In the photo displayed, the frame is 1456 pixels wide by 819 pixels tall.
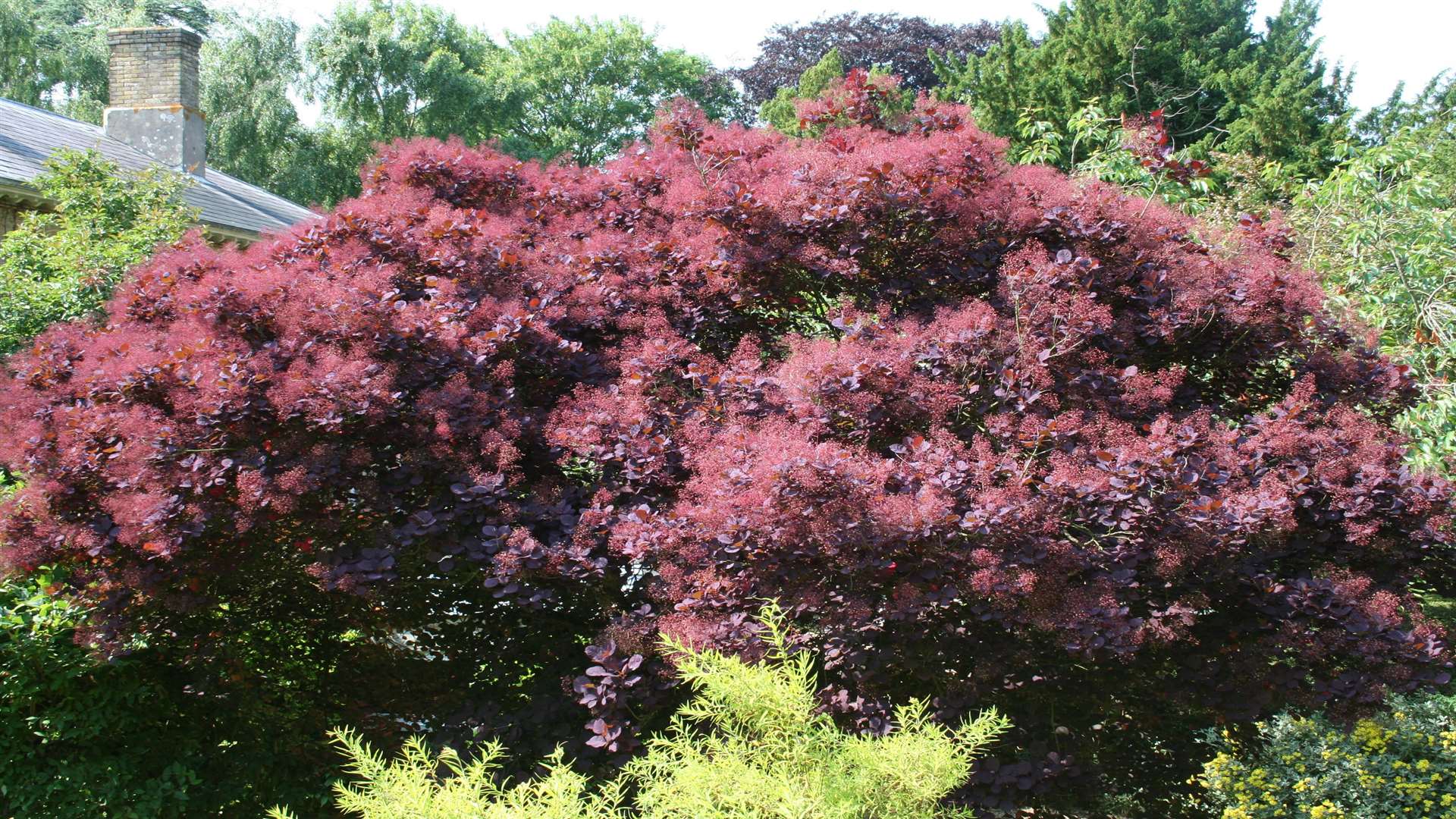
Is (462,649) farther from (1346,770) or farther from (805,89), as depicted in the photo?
(805,89)

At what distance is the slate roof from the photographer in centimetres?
1010

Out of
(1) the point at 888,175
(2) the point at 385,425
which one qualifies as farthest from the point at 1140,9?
(2) the point at 385,425

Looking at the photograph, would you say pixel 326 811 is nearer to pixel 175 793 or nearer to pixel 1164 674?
pixel 175 793

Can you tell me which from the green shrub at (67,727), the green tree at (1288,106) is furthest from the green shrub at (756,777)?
the green tree at (1288,106)

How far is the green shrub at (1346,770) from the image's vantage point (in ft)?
16.9

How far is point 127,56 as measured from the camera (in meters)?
13.2

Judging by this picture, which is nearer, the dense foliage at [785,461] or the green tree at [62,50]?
the dense foliage at [785,461]

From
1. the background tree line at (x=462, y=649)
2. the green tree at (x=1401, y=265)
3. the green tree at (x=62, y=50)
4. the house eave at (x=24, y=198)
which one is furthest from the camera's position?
the green tree at (x=62, y=50)

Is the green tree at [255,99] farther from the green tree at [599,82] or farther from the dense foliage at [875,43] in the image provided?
the dense foliage at [875,43]

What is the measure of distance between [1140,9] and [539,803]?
18606mm

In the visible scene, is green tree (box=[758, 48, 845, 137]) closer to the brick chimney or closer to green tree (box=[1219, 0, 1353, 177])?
green tree (box=[1219, 0, 1353, 177])

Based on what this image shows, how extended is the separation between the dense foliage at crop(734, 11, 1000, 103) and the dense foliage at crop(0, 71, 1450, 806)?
2328 cm

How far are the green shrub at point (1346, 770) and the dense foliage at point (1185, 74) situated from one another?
42.5 feet

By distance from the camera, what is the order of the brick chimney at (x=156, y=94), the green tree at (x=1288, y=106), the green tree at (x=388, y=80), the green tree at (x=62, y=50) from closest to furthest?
the brick chimney at (x=156, y=94) → the green tree at (x=1288, y=106) → the green tree at (x=388, y=80) → the green tree at (x=62, y=50)
